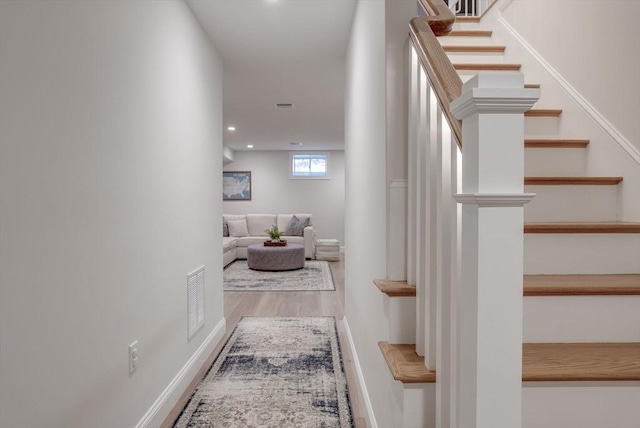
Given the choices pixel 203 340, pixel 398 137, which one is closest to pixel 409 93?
pixel 398 137

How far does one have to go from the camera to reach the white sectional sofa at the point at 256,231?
→ 854 centimetres

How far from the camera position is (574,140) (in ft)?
6.59

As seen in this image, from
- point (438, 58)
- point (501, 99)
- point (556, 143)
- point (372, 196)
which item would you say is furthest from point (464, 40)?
point (501, 99)

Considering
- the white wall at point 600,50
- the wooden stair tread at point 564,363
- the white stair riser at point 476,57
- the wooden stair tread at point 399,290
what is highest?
the white stair riser at point 476,57

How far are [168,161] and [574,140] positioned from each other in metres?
2.18

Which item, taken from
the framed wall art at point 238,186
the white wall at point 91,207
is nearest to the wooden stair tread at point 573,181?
the white wall at point 91,207

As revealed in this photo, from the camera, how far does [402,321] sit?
132cm

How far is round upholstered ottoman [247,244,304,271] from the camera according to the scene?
702cm

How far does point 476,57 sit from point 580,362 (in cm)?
232

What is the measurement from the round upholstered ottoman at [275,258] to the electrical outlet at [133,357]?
5.18 metres

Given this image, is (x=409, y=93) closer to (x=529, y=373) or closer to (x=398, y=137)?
(x=398, y=137)

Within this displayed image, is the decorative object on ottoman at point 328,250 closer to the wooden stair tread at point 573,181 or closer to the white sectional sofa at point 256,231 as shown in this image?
the white sectional sofa at point 256,231

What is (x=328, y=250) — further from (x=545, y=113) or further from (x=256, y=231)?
(x=545, y=113)

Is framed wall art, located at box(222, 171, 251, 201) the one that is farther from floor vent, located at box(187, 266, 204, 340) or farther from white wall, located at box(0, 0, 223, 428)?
white wall, located at box(0, 0, 223, 428)
